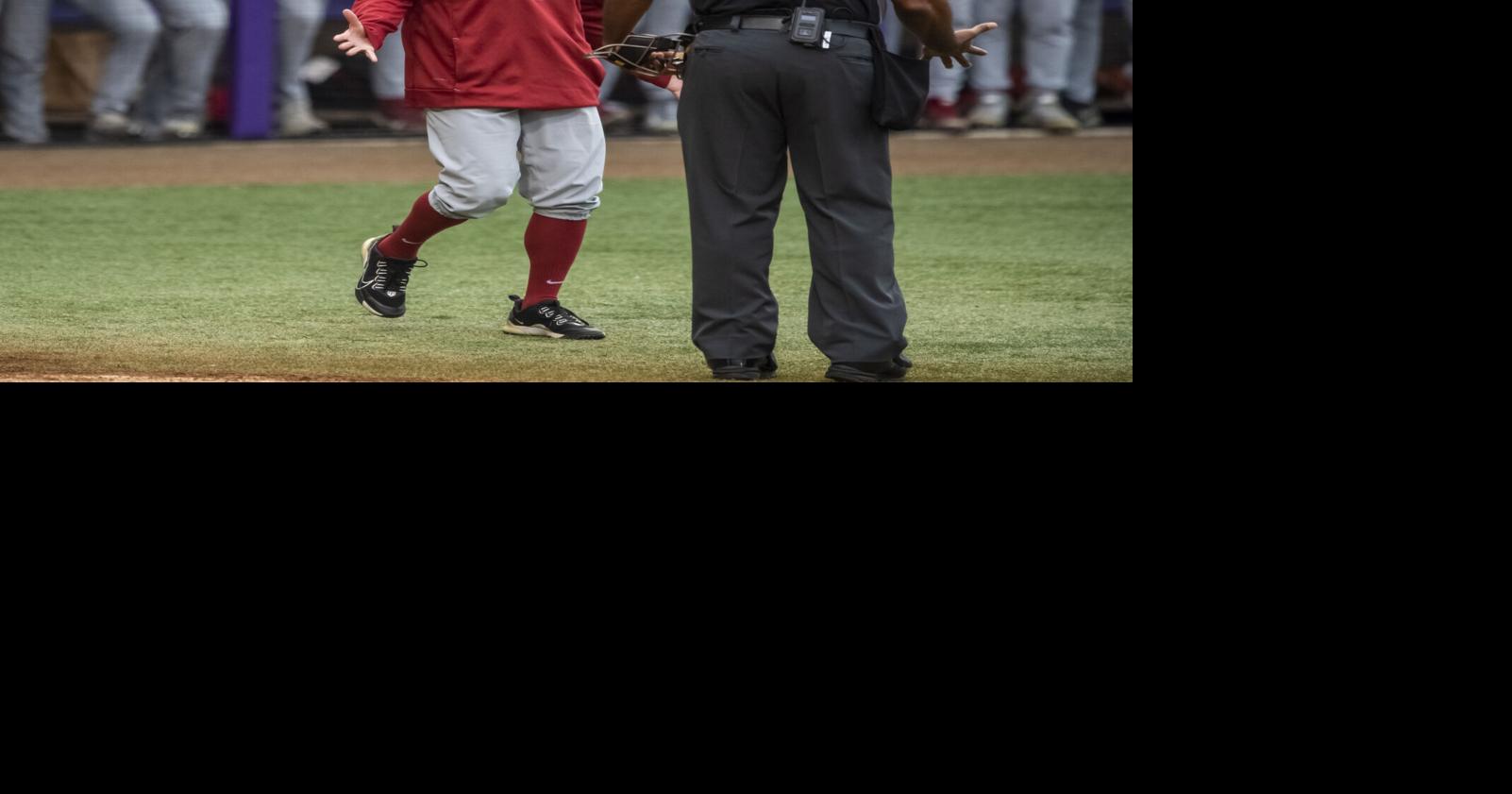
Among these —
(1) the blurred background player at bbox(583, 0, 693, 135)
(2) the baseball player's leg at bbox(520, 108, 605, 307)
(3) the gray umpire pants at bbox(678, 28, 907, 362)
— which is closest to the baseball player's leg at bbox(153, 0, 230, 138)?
(1) the blurred background player at bbox(583, 0, 693, 135)

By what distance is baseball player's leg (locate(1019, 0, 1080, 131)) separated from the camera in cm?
1147

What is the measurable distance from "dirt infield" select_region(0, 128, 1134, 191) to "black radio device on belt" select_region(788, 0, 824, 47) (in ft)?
17.3

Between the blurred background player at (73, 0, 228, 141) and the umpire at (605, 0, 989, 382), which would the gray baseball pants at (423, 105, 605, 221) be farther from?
the blurred background player at (73, 0, 228, 141)

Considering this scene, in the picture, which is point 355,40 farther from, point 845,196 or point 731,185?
point 845,196

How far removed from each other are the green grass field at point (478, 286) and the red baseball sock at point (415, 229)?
0.71ft

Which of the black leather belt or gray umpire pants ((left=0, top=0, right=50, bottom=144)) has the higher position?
the black leather belt

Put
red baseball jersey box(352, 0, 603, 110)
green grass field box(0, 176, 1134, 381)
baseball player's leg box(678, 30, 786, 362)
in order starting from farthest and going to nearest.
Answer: red baseball jersey box(352, 0, 603, 110) → green grass field box(0, 176, 1134, 381) → baseball player's leg box(678, 30, 786, 362)

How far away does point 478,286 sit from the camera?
6738 millimetres

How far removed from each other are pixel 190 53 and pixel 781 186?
6.86 metres

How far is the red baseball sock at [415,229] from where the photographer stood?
226 inches

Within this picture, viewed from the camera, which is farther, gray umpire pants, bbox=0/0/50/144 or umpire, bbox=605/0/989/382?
gray umpire pants, bbox=0/0/50/144

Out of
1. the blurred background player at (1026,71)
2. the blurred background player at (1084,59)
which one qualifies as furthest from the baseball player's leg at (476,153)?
the blurred background player at (1084,59)

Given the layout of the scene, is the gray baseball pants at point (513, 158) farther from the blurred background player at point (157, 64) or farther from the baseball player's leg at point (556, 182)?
the blurred background player at point (157, 64)

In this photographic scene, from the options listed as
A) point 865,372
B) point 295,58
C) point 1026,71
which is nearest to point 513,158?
point 865,372
